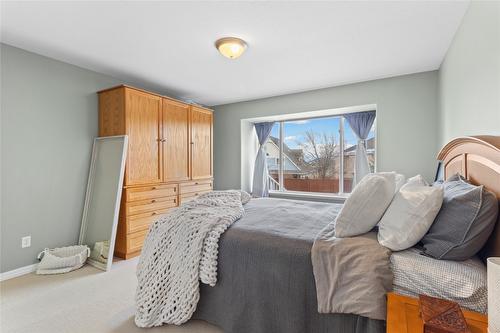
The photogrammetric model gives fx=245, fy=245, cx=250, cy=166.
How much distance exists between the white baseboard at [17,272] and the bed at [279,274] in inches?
88.9

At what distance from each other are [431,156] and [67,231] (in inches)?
193

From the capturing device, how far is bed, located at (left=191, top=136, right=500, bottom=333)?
52.6 inches

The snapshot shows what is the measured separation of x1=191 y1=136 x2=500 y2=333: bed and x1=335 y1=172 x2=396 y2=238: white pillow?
0.79 ft

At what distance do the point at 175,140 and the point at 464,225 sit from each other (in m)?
3.66

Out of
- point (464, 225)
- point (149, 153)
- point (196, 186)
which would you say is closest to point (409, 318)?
point (464, 225)

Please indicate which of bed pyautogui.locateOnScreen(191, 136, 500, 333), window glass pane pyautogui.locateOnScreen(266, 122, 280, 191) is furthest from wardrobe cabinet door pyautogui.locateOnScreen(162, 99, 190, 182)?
bed pyautogui.locateOnScreen(191, 136, 500, 333)

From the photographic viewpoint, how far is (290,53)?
2766mm

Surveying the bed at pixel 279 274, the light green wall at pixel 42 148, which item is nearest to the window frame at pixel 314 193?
the bed at pixel 279 274

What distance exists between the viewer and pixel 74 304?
6.93ft

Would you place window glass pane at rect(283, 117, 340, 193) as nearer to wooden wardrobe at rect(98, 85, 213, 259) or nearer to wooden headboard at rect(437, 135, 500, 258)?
wooden wardrobe at rect(98, 85, 213, 259)

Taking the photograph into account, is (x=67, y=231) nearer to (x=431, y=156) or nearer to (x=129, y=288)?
(x=129, y=288)

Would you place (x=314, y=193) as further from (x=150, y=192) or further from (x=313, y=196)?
(x=150, y=192)

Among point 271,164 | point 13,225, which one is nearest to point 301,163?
point 271,164

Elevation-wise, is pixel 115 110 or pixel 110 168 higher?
pixel 115 110
